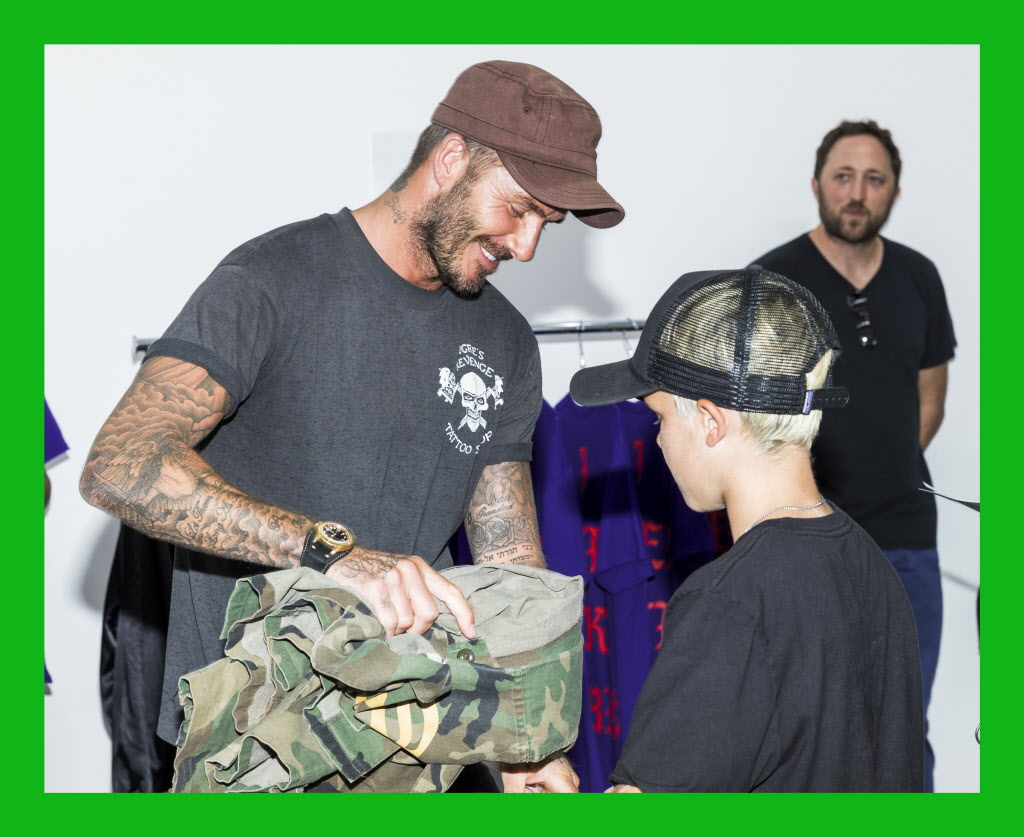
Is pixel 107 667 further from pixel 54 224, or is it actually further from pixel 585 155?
pixel 585 155

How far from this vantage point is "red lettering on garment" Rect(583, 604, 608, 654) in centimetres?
295

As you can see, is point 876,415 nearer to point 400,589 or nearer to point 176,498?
point 400,589

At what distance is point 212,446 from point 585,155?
0.83 m

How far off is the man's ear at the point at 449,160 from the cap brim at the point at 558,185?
0.08 m

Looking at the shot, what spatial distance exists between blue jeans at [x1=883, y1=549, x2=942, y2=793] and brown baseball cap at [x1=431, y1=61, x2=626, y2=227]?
191cm

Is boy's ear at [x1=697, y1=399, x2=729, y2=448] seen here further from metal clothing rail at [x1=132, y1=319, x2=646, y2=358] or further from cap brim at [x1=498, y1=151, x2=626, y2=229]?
metal clothing rail at [x1=132, y1=319, x2=646, y2=358]

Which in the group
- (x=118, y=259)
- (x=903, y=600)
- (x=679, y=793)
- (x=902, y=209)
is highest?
(x=902, y=209)

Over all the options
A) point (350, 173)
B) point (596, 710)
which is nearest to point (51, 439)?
point (350, 173)

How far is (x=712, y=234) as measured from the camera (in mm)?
3396

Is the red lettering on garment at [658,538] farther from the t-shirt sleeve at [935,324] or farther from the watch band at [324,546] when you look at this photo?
the watch band at [324,546]

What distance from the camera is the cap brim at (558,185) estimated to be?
6.10 feet

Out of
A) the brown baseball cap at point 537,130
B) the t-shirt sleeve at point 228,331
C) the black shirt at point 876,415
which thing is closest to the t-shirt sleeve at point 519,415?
the brown baseball cap at point 537,130

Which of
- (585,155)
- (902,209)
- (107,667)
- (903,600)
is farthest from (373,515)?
(902,209)

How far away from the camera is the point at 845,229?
3340 mm
